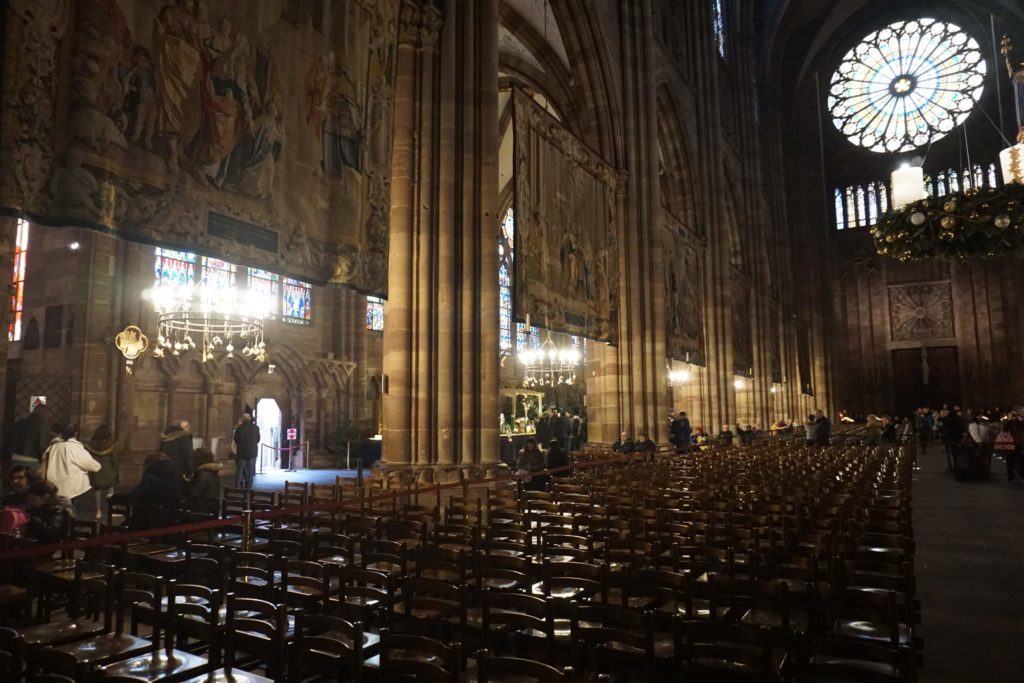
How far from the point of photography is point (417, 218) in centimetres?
1091

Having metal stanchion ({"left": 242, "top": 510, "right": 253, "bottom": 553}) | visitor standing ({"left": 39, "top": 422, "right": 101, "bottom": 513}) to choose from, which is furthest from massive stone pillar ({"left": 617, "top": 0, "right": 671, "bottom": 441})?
metal stanchion ({"left": 242, "top": 510, "right": 253, "bottom": 553})

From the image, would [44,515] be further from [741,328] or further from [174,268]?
[741,328]

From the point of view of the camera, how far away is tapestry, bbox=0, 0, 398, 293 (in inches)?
236

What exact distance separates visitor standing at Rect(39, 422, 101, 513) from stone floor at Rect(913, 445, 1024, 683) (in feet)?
28.6

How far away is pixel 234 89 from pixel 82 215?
2545 millimetres

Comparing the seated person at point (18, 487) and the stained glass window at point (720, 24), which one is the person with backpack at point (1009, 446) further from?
the stained glass window at point (720, 24)

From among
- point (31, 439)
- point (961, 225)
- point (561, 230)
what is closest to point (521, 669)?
point (961, 225)

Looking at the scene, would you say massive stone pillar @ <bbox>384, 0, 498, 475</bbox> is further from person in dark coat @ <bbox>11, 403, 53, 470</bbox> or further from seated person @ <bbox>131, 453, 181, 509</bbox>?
person in dark coat @ <bbox>11, 403, 53, 470</bbox>

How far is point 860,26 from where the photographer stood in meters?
39.8

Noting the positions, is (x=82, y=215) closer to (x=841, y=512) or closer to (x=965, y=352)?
(x=841, y=512)

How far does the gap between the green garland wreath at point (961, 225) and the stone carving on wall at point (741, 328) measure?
15.2 metres

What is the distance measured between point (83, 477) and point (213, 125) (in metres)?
4.56

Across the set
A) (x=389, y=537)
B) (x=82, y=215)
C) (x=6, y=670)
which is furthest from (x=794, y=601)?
(x=82, y=215)

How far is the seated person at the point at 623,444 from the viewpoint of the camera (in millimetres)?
15727
